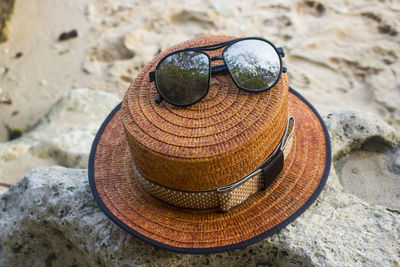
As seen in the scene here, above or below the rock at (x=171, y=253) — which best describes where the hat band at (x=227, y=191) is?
above

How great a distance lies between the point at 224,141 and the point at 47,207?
41.3 inches

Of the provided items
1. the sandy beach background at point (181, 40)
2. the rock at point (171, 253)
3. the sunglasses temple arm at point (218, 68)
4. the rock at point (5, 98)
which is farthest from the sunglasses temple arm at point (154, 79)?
the rock at point (5, 98)

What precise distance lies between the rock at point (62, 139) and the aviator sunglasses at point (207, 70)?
1.42 m

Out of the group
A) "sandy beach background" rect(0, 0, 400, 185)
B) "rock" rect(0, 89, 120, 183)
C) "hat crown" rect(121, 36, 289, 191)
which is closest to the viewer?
"hat crown" rect(121, 36, 289, 191)

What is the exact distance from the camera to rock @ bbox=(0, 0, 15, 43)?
14.7 feet

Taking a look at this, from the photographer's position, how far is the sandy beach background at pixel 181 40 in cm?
347

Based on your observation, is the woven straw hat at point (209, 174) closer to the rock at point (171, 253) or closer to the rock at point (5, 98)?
the rock at point (171, 253)

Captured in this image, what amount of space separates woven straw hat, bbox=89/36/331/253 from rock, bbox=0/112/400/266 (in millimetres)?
137

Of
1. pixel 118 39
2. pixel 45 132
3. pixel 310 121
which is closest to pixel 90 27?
pixel 118 39

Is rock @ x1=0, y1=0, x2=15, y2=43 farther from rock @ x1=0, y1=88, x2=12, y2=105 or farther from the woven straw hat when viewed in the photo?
the woven straw hat

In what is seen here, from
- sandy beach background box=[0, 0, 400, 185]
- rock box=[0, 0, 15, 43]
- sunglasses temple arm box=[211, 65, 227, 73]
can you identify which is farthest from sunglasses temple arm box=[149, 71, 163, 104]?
rock box=[0, 0, 15, 43]

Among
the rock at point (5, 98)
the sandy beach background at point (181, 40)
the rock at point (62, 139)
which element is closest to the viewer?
Answer: the rock at point (62, 139)

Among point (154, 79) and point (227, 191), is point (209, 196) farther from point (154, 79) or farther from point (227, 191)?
point (154, 79)

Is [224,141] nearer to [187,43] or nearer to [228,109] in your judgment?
[228,109]
